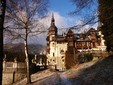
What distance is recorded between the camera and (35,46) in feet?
89.6

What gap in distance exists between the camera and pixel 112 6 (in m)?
9.45

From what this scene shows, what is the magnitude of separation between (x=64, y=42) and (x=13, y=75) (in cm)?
4248

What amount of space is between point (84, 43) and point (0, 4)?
231 feet

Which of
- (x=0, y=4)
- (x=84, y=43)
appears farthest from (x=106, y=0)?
(x=84, y=43)

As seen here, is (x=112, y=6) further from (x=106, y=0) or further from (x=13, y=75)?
(x=13, y=75)

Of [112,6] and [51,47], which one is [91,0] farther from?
[51,47]

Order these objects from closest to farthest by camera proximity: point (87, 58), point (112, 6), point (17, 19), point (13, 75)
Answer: point (112, 6) → point (17, 19) → point (87, 58) → point (13, 75)

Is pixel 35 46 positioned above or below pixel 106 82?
above

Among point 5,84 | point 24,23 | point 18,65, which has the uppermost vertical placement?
point 24,23

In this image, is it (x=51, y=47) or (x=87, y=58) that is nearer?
(x=87, y=58)

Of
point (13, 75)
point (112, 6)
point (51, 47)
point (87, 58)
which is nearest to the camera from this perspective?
point (112, 6)

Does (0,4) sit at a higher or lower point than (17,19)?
lower

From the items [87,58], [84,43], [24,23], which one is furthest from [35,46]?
[84,43]

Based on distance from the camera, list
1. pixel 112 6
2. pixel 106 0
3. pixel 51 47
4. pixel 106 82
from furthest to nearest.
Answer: pixel 51 47 → pixel 106 82 → pixel 106 0 → pixel 112 6
